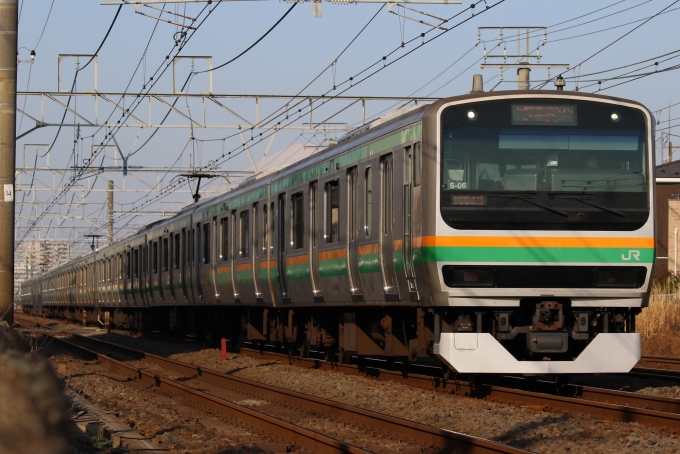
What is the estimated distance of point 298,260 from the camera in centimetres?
1493

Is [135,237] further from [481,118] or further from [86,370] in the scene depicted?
[481,118]

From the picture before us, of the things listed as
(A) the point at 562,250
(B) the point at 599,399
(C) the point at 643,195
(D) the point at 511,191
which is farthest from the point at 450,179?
(B) the point at 599,399

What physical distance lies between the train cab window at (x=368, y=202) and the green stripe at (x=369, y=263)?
0.91ft

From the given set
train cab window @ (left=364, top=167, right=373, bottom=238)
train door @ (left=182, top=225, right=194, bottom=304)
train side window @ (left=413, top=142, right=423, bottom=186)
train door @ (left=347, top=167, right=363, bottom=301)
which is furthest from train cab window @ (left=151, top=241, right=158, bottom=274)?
train side window @ (left=413, top=142, right=423, bottom=186)

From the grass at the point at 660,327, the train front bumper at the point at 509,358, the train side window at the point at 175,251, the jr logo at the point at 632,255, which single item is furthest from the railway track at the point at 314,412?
the train side window at the point at 175,251

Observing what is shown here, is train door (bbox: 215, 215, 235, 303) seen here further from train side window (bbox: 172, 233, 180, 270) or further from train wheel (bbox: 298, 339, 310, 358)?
train side window (bbox: 172, 233, 180, 270)

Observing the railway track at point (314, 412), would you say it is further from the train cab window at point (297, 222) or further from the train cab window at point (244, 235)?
the train cab window at point (244, 235)

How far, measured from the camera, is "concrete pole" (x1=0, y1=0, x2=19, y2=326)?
14031 millimetres

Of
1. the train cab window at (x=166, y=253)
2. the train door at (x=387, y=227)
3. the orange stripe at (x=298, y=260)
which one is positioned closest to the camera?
the train door at (x=387, y=227)

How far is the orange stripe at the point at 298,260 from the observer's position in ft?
47.7

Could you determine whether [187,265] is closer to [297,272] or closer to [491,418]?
[297,272]

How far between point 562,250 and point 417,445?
2868 mm

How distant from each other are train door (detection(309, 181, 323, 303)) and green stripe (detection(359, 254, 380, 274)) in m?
1.83

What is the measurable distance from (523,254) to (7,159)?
7820mm
